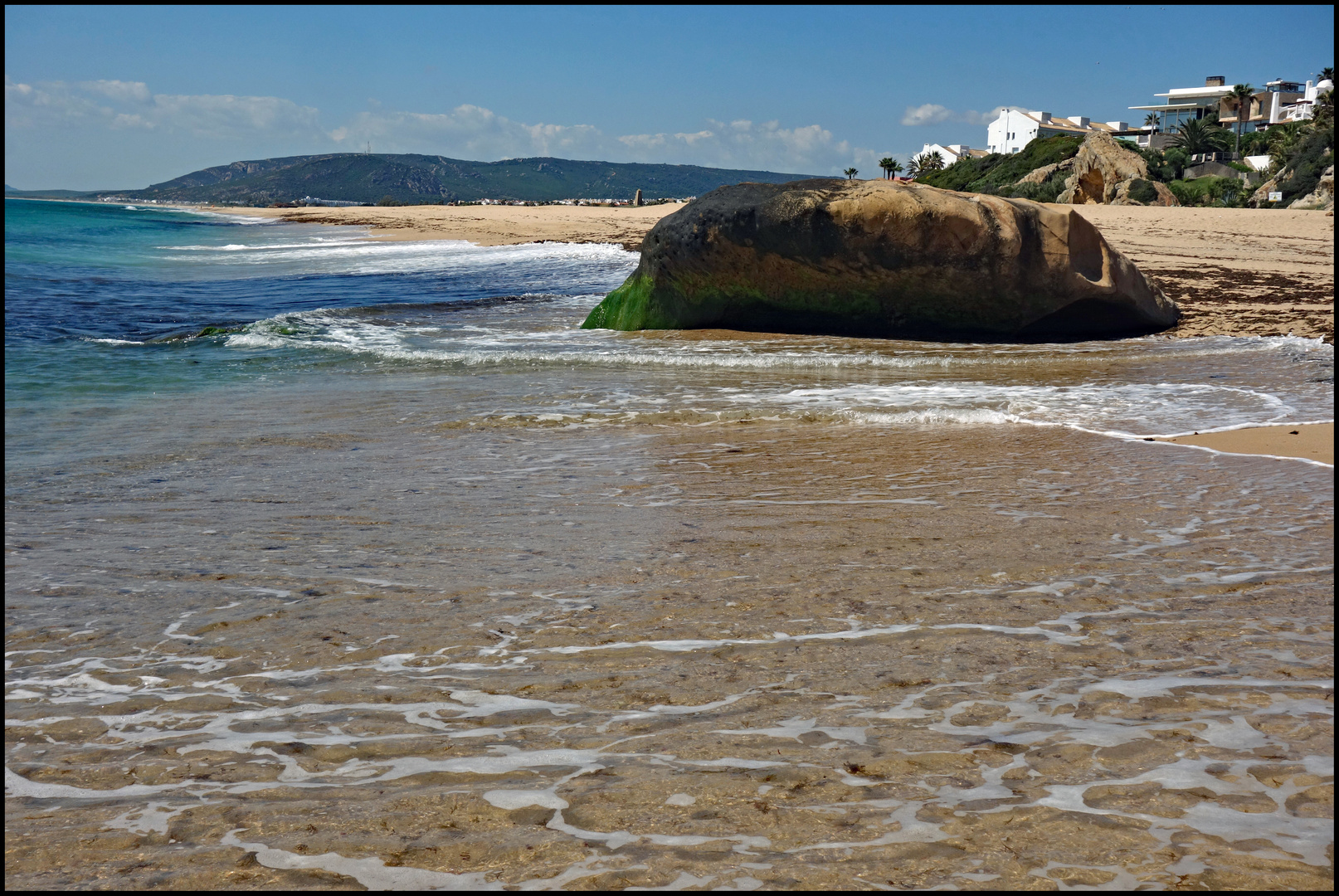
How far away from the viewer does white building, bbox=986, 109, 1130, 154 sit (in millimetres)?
79188

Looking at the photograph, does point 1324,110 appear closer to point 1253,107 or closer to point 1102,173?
point 1102,173

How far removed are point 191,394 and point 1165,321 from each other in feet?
29.5

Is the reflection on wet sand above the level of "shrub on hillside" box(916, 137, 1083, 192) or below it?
below

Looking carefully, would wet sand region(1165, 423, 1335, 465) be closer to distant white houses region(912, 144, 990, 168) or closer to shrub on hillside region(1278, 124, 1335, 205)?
shrub on hillside region(1278, 124, 1335, 205)

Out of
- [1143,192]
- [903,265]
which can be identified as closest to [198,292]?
[903,265]

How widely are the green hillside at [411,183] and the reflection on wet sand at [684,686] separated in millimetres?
153372

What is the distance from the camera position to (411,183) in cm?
17300

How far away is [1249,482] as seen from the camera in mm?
4180

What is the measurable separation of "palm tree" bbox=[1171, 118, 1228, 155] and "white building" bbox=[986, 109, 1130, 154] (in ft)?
64.2

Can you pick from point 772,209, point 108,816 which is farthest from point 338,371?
point 108,816

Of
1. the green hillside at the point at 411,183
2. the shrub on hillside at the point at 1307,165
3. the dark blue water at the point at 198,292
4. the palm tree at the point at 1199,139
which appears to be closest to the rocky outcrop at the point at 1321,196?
the shrub on hillside at the point at 1307,165

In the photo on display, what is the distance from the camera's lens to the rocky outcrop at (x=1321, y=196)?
30078mm

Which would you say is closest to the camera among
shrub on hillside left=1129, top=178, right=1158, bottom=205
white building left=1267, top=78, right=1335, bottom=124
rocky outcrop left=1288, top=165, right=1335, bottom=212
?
rocky outcrop left=1288, top=165, right=1335, bottom=212

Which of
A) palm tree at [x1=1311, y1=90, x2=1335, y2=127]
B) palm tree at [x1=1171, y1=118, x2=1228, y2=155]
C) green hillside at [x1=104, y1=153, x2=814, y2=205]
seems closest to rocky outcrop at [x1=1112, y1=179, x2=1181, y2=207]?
palm tree at [x1=1311, y1=90, x2=1335, y2=127]
